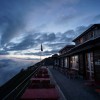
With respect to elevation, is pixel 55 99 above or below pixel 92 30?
below

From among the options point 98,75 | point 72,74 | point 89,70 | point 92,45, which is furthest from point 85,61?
point 92,45

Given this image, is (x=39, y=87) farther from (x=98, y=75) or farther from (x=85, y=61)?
(x=85, y=61)

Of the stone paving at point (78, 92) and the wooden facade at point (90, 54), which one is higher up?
the wooden facade at point (90, 54)

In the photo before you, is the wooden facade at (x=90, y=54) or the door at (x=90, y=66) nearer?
the wooden facade at (x=90, y=54)

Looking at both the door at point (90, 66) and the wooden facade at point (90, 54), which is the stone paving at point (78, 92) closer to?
the wooden facade at point (90, 54)

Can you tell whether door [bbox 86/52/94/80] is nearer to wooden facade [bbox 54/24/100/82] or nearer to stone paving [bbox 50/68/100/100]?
wooden facade [bbox 54/24/100/82]

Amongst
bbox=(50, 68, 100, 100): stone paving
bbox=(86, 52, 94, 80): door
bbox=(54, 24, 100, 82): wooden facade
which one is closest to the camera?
bbox=(50, 68, 100, 100): stone paving

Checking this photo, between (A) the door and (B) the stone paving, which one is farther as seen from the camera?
(A) the door

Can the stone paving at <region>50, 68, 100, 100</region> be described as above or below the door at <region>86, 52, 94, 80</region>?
below

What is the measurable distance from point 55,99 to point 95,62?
953 cm

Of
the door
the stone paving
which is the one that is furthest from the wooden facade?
the stone paving

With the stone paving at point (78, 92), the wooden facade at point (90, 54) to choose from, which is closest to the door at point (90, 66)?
the wooden facade at point (90, 54)

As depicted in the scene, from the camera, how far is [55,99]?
5.20 m

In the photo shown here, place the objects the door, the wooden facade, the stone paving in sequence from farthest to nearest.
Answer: the door
the wooden facade
the stone paving
